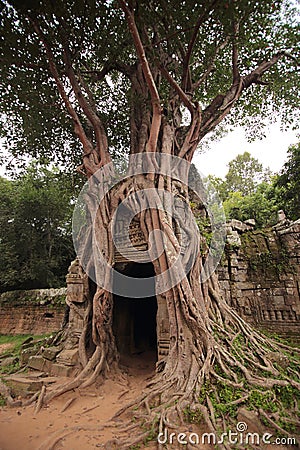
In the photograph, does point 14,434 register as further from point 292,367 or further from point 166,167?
point 166,167

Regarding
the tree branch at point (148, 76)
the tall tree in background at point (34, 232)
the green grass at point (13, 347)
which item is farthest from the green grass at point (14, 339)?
the tree branch at point (148, 76)

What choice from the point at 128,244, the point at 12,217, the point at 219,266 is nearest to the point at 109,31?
the point at 128,244

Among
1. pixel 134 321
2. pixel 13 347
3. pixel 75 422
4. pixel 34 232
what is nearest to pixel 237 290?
pixel 134 321

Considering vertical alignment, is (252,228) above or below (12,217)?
below

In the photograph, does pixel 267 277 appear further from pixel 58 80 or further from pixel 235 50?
pixel 58 80

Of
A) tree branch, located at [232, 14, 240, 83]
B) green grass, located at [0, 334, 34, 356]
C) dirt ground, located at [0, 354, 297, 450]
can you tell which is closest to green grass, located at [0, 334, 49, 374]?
green grass, located at [0, 334, 34, 356]

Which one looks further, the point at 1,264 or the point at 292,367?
the point at 1,264

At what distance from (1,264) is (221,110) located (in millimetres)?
9997

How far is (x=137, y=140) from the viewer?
6617 millimetres

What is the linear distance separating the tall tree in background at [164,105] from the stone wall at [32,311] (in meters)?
4.84

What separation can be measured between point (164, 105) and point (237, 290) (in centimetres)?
474

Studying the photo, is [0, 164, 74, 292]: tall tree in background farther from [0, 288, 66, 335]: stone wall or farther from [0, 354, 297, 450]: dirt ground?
[0, 354, 297, 450]: dirt ground

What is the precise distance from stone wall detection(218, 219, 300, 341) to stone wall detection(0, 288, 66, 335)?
5942 mm

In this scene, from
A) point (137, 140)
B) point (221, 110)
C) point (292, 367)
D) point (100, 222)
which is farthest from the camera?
point (137, 140)
